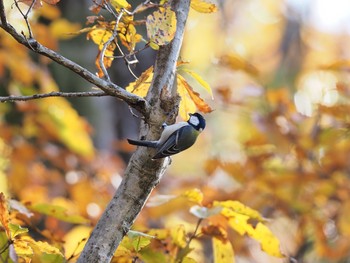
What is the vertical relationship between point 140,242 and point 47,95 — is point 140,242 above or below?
below

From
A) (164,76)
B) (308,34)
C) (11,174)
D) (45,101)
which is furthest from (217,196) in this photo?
(308,34)

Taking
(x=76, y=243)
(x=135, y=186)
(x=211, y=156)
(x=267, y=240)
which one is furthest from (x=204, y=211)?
(x=211, y=156)

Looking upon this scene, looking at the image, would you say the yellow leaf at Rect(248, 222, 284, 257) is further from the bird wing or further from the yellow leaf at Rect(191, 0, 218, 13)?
the yellow leaf at Rect(191, 0, 218, 13)

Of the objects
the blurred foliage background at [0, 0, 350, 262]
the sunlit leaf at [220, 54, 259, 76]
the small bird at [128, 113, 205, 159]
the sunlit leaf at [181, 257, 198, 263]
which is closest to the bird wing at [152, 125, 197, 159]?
the small bird at [128, 113, 205, 159]

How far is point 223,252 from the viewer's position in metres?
1.32

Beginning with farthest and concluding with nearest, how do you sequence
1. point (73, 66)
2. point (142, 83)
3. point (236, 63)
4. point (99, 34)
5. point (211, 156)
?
point (211, 156) → point (236, 63) → point (99, 34) → point (142, 83) → point (73, 66)

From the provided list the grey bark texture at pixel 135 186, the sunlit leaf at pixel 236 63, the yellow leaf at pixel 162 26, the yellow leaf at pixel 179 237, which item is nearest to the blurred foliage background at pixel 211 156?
the sunlit leaf at pixel 236 63

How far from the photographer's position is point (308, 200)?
121 inches

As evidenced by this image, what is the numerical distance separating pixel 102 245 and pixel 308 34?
35.0 feet

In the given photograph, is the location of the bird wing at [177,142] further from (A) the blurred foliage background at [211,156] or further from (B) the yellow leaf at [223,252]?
(A) the blurred foliage background at [211,156]

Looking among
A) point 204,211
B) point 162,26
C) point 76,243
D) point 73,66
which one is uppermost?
point 162,26

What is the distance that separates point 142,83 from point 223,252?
0.48m

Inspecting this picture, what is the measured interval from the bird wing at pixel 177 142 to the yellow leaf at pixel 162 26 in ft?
0.65

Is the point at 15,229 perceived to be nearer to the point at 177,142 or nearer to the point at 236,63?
the point at 177,142
